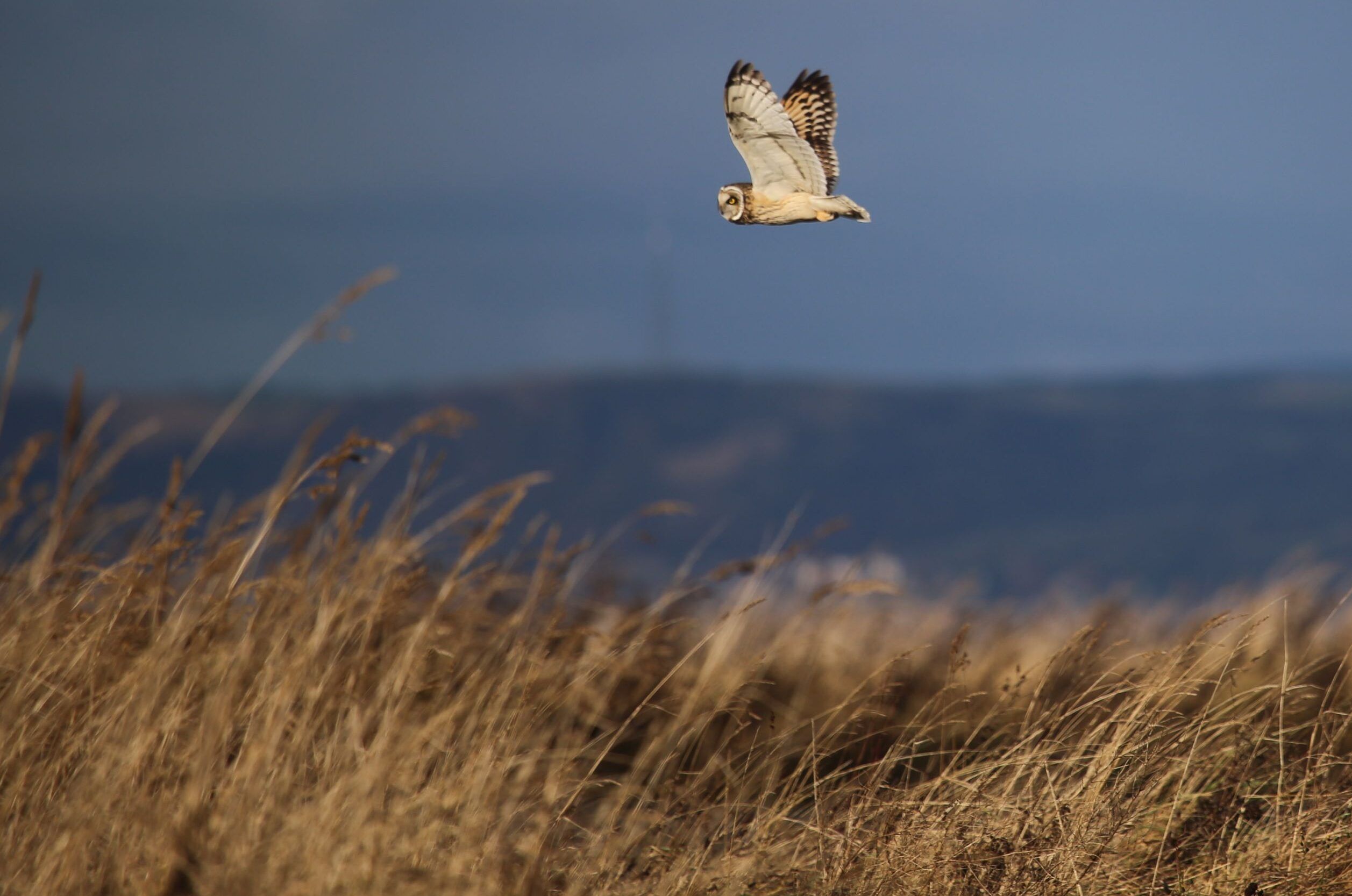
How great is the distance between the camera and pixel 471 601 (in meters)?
4.59

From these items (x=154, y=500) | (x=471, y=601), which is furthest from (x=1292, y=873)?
(x=154, y=500)

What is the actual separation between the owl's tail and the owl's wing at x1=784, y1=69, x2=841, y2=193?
0.62 meters

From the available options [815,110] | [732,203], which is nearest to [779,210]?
[732,203]

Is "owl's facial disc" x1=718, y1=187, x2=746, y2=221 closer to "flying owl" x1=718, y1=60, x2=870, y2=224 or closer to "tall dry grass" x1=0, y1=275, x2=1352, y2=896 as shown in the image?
"flying owl" x1=718, y1=60, x2=870, y2=224

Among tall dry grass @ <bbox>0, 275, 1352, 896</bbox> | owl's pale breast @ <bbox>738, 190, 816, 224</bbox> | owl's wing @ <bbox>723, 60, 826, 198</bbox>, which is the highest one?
owl's wing @ <bbox>723, 60, 826, 198</bbox>

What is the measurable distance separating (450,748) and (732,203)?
1.61 metres

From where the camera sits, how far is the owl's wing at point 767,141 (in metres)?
2.50

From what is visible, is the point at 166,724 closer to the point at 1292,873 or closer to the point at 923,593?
the point at 1292,873

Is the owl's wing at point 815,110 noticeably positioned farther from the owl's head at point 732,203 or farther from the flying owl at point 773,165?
the owl's head at point 732,203

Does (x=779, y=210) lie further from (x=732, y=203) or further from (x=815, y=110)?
(x=815, y=110)

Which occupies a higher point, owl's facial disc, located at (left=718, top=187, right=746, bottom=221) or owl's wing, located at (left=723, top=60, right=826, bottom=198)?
owl's wing, located at (left=723, top=60, right=826, bottom=198)

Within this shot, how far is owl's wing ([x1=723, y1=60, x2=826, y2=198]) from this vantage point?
98.6 inches

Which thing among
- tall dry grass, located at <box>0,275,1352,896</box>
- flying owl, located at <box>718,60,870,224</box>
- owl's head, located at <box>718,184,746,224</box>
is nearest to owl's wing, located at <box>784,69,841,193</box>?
flying owl, located at <box>718,60,870,224</box>

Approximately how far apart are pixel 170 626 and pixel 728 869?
153 centimetres
